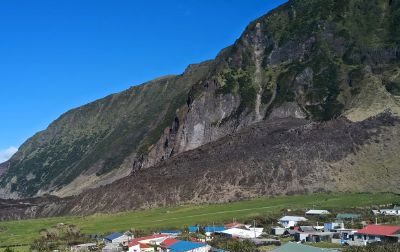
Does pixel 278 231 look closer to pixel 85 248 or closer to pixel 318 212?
pixel 318 212

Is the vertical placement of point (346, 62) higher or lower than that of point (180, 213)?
higher

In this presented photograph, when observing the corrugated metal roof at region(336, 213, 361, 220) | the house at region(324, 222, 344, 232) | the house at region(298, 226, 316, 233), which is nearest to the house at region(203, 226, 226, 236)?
the house at region(298, 226, 316, 233)

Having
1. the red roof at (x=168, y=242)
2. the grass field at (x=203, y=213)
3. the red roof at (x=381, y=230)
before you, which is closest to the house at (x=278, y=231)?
the red roof at (x=381, y=230)

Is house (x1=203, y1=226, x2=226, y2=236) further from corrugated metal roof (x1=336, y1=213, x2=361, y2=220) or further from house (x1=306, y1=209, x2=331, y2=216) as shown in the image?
house (x1=306, y1=209, x2=331, y2=216)

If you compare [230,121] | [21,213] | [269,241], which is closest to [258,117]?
[230,121]

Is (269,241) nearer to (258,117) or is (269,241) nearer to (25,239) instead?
(25,239)

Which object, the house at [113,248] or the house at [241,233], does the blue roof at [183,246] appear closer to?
→ the house at [113,248]

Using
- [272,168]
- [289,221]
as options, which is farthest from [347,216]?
[272,168]
